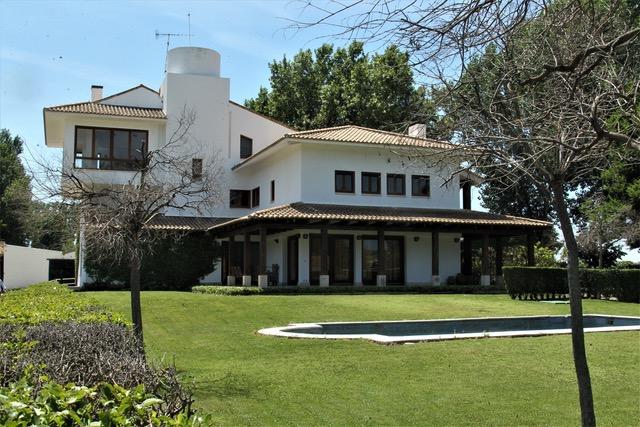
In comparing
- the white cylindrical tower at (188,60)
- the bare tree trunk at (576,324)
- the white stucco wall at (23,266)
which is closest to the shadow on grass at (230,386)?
the bare tree trunk at (576,324)

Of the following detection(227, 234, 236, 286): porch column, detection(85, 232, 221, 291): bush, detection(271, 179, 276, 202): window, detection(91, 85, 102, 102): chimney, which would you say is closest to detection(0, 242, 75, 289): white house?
detection(91, 85, 102, 102): chimney

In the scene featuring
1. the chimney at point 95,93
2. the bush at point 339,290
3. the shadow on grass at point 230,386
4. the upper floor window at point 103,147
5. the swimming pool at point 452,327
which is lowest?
the shadow on grass at point 230,386

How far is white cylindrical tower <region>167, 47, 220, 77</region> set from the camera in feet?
124

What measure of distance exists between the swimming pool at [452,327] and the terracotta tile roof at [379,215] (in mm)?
12386

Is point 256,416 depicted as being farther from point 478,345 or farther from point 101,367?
point 478,345

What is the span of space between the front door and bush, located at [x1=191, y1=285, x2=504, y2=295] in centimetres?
529

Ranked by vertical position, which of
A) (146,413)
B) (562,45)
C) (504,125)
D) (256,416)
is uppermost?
(562,45)

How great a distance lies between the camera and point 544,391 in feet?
27.9

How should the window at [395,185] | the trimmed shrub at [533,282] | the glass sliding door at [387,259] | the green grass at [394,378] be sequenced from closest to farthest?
the green grass at [394,378] → the trimmed shrub at [533,282] → the glass sliding door at [387,259] → the window at [395,185]

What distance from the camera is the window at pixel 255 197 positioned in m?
37.2

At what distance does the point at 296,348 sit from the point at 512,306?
1138 cm

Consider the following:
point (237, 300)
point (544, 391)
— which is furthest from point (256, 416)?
point (237, 300)

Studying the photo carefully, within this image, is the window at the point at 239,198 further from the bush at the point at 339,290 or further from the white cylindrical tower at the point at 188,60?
the bush at the point at 339,290

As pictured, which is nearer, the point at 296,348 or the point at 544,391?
the point at 544,391
